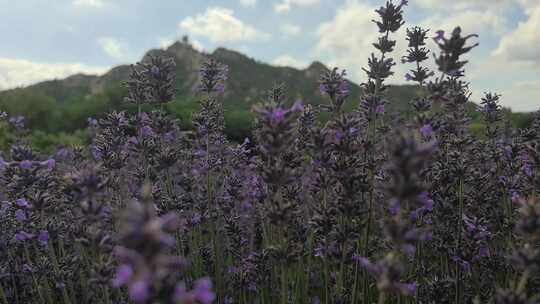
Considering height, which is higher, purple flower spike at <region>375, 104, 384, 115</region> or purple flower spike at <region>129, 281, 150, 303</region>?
purple flower spike at <region>375, 104, 384, 115</region>

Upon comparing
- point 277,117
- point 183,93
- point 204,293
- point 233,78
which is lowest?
point 204,293

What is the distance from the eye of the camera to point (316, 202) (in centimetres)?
482

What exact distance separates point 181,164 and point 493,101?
→ 4592 millimetres

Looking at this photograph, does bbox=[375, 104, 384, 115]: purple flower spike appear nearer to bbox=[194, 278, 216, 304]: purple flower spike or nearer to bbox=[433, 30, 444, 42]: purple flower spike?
bbox=[433, 30, 444, 42]: purple flower spike

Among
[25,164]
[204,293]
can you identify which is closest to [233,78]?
[25,164]

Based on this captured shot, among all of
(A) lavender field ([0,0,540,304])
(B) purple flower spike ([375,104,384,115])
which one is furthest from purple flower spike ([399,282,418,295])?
(B) purple flower spike ([375,104,384,115])

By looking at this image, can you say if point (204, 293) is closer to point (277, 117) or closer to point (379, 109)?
point (277, 117)

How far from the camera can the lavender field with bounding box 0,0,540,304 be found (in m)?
2.86

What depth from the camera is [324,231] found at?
11.5ft

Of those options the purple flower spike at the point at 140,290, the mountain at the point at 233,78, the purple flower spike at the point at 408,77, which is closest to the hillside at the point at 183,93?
the mountain at the point at 233,78

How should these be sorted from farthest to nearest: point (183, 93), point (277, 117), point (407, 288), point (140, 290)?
point (183, 93) < point (277, 117) < point (407, 288) < point (140, 290)

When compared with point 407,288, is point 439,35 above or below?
above

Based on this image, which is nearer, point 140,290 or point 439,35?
point 140,290

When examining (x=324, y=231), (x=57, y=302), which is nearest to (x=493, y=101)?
(x=324, y=231)
